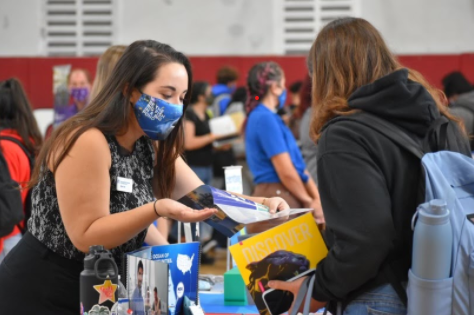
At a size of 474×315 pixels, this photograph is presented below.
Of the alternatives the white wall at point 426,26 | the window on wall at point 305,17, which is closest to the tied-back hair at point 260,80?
the window on wall at point 305,17

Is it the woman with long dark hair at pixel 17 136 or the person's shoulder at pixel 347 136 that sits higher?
the person's shoulder at pixel 347 136

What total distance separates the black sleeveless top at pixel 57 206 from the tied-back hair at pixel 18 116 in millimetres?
1710

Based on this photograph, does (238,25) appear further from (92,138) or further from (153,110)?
(92,138)

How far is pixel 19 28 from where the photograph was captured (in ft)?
33.3

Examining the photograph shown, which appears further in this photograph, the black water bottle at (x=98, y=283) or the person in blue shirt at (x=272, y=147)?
the person in blue shirt at (x=272, y=147)

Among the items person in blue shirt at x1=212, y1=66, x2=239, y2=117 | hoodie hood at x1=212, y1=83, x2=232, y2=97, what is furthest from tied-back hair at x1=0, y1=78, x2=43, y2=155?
hoodie hood at x1=212, y1=83, x2=232, y2=97

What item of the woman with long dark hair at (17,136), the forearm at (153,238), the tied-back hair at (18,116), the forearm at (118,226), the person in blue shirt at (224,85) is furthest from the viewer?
the person in blue shirt at (224,85)

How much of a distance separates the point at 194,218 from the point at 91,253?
291mm

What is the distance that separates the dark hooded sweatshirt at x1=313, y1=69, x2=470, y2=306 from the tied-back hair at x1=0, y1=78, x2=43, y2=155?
2.38m

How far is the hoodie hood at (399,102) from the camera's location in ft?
6.48

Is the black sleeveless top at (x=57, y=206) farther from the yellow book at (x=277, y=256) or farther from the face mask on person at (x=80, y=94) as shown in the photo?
the face mask on person at (x=80, y=94)

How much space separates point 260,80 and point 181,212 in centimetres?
274

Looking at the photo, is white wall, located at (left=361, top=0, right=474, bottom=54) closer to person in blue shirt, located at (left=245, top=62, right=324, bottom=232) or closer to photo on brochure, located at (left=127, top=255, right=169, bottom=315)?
person in blue shirt, located at (left=245, top=62, right=324, bottom=232)

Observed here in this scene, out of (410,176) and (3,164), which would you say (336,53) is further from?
(3,164)
